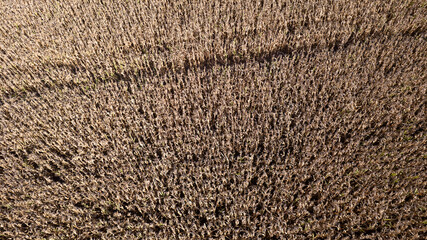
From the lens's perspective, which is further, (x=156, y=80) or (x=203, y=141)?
(x=156, y=80)

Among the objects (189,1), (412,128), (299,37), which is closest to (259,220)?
(412,128)

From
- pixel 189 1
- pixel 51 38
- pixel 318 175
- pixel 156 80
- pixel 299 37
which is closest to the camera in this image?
pixel 318 175

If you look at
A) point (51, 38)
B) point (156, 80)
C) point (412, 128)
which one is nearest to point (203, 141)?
point (156, 80)

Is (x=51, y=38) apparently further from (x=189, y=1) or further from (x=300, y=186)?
(x=300, y=186)

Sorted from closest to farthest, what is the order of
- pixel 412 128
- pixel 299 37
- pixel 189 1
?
pixel 412 128
pixel 299 37
pixel 189 1

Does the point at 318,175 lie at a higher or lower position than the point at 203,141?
lower

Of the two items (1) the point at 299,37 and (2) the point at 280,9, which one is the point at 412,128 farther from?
(2) the point at 280,9

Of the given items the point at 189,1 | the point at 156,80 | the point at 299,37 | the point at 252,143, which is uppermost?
the point at 189,1
